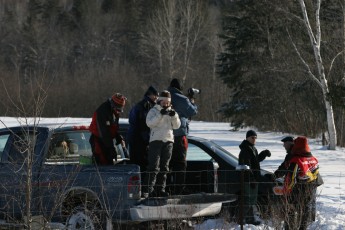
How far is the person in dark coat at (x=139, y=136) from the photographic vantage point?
363 inches

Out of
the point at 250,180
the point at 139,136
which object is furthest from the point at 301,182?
the point at 139,136

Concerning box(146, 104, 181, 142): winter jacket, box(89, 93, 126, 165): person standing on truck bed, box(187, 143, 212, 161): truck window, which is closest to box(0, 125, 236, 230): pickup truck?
box(89, 93, 126, 165): person standing on truck bed

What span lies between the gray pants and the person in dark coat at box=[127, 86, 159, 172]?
1.10 ft

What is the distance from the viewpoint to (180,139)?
948cm

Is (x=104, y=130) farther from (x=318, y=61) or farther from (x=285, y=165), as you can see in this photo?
(x=318, y=61)

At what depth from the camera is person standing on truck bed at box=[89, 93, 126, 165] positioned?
8.92 metres

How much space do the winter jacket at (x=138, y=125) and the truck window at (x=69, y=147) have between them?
63 cm

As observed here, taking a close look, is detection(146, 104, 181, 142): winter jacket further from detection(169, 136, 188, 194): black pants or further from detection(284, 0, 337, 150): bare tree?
detection(284, 0, 337, 150): bare tree

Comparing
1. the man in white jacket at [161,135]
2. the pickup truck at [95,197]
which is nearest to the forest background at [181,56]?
the pickup truck at [95,197]

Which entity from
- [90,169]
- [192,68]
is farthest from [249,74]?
[192,68]

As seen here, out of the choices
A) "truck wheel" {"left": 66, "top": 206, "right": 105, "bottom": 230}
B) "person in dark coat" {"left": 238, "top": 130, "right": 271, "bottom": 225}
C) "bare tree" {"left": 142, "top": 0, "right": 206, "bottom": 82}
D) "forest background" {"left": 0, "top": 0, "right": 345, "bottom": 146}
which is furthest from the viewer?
"bare tree" {"left": 142, "top": 0, "right": 206, "bottom": 82}

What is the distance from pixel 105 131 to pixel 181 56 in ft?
221

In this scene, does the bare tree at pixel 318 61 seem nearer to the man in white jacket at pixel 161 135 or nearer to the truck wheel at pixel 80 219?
the man in white jacket at pixel 161 135

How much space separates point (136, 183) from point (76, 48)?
87540 mm
